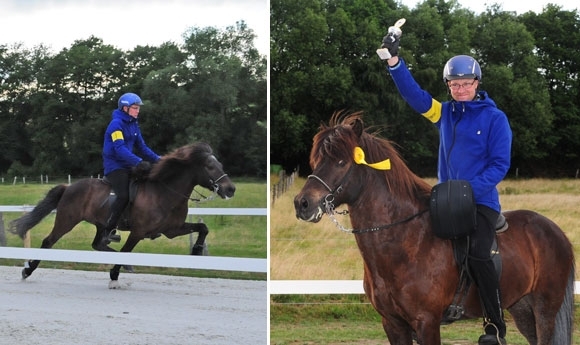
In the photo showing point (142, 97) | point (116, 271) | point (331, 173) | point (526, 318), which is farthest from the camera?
point (142, 97)

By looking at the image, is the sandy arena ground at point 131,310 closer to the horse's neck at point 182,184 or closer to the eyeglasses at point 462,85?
the horse's neck at point 182,184

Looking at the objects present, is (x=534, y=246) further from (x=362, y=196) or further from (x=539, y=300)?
(x=362, y=196)

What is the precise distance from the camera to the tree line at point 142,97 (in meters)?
12.0

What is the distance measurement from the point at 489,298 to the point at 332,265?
3.64 meters

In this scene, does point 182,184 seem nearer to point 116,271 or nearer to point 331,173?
point 116,271

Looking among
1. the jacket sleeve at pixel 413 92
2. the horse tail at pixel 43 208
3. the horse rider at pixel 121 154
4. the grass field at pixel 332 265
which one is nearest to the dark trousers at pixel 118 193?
the horse rider at pixel 121 154

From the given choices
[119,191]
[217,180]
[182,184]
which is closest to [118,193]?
[119,191]

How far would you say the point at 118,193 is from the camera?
23.0ft

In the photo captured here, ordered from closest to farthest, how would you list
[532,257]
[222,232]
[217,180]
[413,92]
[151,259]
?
[413,92] < [532,257] < [151,259] < [217,180] < [222,232]

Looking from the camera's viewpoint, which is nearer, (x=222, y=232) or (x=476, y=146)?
(x=476, y=146)

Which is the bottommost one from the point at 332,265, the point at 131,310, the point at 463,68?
the point at 131,310

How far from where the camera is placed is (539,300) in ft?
11.3

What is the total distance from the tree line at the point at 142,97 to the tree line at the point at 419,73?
14.2 feet

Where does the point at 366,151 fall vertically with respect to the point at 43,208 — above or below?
above
